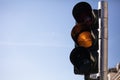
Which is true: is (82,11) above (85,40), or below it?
above

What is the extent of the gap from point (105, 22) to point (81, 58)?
2.12 feet

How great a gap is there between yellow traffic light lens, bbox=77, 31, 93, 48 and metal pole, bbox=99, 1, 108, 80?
→ 6.3 inches

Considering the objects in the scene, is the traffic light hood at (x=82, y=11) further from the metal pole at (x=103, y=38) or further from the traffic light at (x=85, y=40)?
the metal pole at (x=103, y=38)

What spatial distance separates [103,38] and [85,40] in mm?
240

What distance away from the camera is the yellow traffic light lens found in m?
4.37

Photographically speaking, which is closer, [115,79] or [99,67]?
[99,67]

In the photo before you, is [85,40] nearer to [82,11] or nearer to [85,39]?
[85,39]

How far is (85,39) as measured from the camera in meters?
4.39

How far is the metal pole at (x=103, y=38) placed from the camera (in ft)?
13.7

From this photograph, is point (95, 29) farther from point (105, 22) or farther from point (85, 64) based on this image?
point (85, 64)

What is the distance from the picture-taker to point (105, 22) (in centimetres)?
433

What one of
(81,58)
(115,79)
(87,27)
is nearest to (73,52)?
(81,58)

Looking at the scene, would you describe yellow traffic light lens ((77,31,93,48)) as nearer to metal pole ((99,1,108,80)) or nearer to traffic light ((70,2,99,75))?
traffic light ((70,2,99,75))

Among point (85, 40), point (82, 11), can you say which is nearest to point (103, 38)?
point (85, 40)
